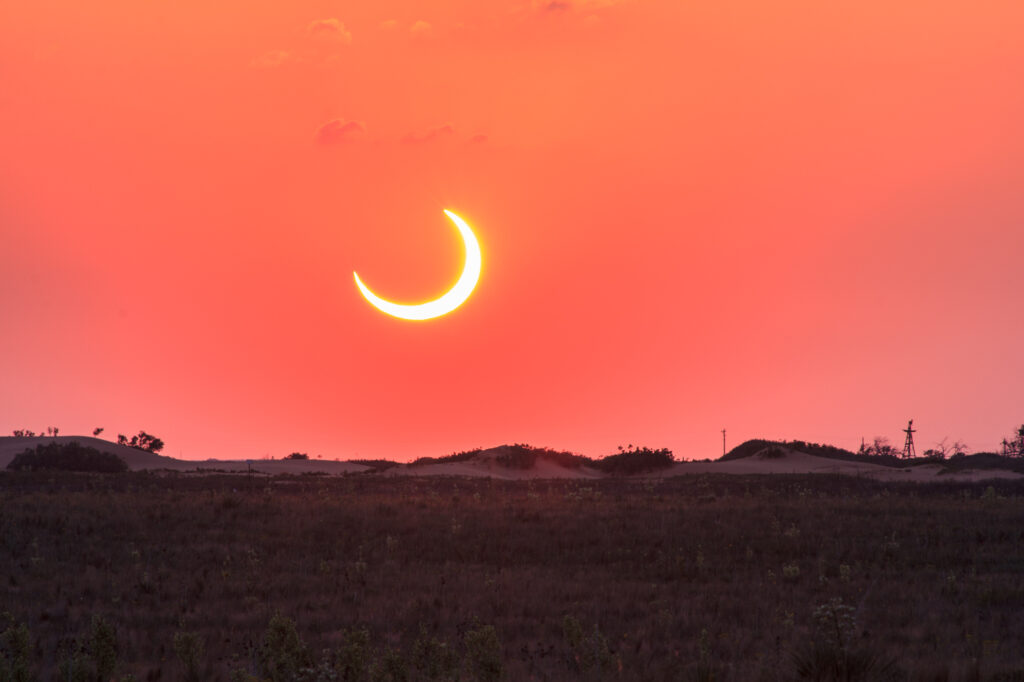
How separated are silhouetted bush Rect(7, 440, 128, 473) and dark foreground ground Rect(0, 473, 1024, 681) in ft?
78.7

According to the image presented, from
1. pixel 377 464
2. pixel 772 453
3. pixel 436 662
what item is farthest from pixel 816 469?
pixel 436 662

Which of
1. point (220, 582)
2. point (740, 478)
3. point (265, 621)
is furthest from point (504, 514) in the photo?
point (740, 478)

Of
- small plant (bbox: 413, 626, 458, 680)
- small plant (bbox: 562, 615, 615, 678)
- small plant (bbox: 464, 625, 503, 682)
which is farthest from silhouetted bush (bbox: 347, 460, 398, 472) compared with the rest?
small plant (bbox: 464, 625, 503, 682)

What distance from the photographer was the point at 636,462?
69.9 meters

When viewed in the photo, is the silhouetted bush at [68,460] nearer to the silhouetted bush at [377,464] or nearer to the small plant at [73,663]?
the silhouetted bush at [377,464]

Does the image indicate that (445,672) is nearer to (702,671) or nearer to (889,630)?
(702,671)

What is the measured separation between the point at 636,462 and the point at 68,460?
36.4m

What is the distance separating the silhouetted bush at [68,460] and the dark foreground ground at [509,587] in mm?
23981

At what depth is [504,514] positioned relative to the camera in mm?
30656

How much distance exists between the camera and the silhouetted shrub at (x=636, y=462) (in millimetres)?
69125

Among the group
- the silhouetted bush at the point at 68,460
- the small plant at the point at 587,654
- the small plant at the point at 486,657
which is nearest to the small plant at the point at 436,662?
the small plant at the point at 486,657

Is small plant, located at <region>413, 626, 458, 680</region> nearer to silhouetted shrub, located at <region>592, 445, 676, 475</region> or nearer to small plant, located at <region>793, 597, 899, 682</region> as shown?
small plant, located at <region>793, 597, 899, 682</region>

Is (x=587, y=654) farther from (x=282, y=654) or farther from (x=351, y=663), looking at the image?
(x=282, y=654)

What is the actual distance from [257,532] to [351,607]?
9.92 metres
